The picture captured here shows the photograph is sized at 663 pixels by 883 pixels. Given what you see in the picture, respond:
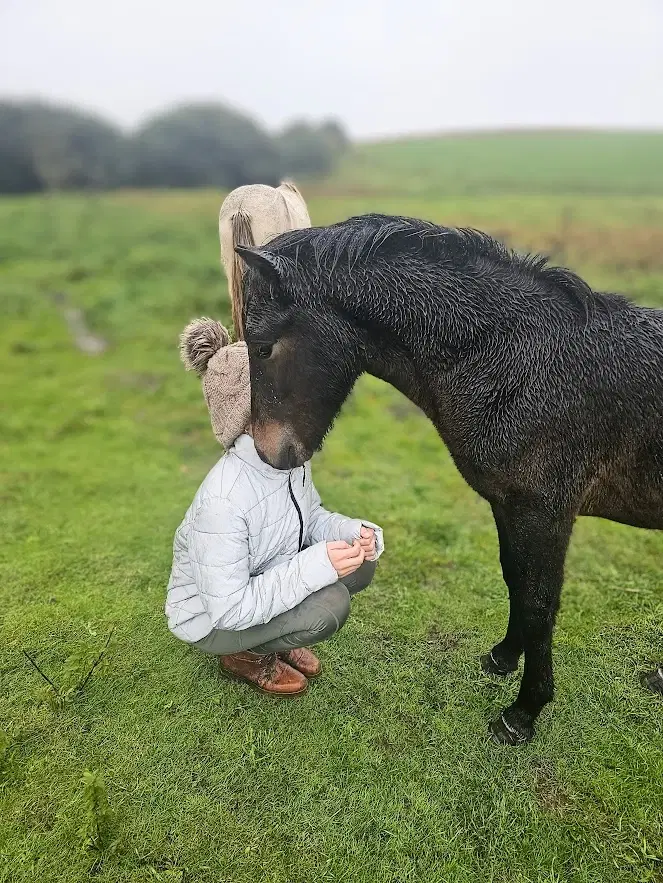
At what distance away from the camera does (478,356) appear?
7.64 feet

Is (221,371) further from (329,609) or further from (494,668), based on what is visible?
(494,668)

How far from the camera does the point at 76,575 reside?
413 centimetres

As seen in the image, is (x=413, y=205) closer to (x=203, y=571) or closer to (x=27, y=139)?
(x=203, y=571)

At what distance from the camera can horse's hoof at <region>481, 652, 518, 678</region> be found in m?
3.24

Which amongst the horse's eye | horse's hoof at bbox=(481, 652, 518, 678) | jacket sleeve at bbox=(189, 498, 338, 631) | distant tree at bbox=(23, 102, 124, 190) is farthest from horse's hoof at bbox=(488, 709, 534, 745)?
distant tree at bbox=(23, 102, 124, 190)

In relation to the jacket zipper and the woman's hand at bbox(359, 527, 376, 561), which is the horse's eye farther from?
the woman's hand at bbox(359, 527, 376, 561)

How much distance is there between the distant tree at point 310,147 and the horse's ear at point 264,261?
3134 centimetres

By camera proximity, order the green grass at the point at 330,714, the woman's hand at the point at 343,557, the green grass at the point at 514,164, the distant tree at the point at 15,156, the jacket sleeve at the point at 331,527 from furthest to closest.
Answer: the distant tree at the point at 15,156, the green grass at the point at 514,164, the jacket sleeve at the point at 331,527, the woman's hand at the point at 343,557, the green grass at the point at 330,714

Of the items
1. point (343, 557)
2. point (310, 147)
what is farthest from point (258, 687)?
point (310, 147)

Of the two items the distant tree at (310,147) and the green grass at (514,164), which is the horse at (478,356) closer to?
the green grass at (514,164)

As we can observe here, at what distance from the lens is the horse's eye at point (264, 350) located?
2.22 metres

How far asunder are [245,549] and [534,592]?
1.32m

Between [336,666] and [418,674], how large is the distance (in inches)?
19.0

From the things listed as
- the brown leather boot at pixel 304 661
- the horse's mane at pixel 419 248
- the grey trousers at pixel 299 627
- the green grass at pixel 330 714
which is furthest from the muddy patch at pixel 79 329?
the horse's mane at pixel 419 248
